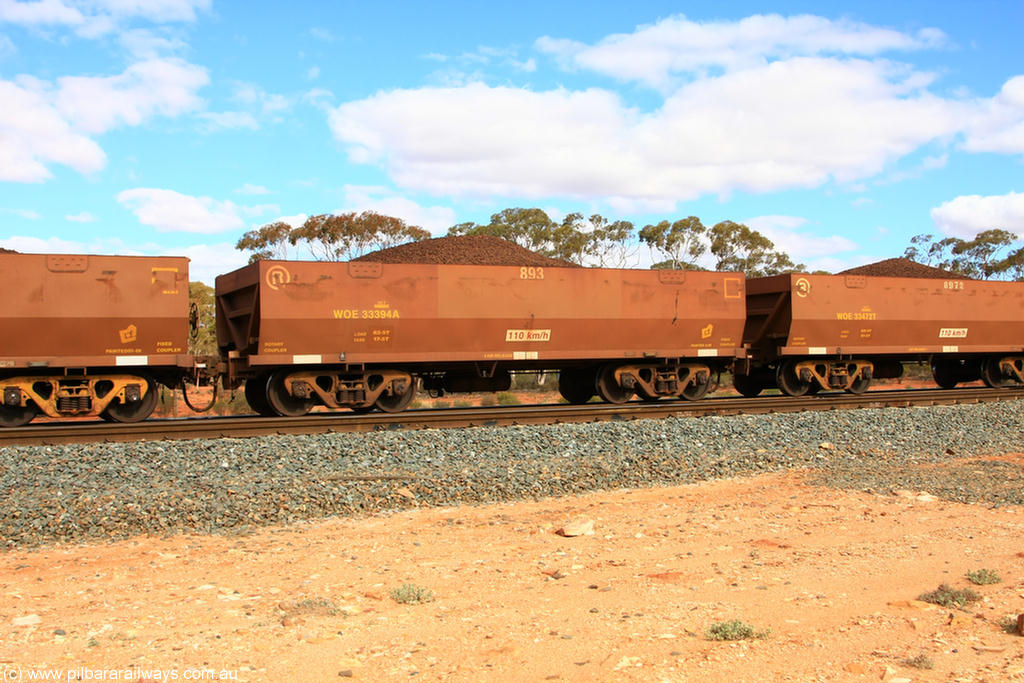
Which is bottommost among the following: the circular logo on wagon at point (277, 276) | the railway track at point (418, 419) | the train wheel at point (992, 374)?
the railway track at point (418, 419)

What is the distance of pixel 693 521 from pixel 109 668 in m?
4.90

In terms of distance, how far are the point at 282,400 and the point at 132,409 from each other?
232cm

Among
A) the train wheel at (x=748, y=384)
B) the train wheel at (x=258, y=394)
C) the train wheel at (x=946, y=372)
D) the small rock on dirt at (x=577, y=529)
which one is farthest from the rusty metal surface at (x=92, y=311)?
the train wheel at (x=946, y=372)

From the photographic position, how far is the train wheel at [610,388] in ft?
51.6

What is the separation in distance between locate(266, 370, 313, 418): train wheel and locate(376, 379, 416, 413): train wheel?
1265 millimetres

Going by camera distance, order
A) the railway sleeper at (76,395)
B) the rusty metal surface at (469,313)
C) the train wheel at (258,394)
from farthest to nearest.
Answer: the train wheel at (258,394), the rusty metal surface at (469,313), the railway sleeper at (76,395)

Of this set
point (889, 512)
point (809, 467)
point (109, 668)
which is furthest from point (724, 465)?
point (109, 668)

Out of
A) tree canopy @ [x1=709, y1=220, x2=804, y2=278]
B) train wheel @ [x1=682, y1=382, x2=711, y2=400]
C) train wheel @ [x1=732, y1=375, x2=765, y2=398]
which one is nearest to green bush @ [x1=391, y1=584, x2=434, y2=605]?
train wheel @ [x1=682, y1=382, x2=711, y2=400]

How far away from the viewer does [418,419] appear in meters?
12.4

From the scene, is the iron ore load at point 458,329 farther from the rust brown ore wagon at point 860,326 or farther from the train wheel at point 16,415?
the train wheel at point 16,415

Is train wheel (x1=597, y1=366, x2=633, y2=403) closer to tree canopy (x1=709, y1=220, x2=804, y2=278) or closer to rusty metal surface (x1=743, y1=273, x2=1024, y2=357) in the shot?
rusty metal surface (x1=743, y1=273, x2=1024, y2=357)

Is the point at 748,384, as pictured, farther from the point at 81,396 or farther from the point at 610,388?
the point at 81,396

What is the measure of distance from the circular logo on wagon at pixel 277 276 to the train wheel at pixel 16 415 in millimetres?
4005

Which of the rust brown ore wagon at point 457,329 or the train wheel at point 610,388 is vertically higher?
the rust brown ore wagon at point 457,329
